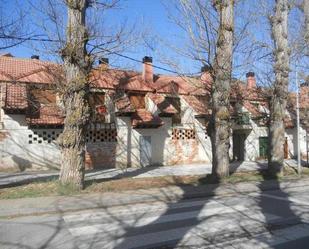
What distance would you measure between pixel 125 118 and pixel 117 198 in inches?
573

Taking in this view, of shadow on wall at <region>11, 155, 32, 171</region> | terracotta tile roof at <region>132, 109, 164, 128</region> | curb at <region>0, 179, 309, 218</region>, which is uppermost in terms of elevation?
terracotta tile roof at <region>132, 109, 164, 128</region>

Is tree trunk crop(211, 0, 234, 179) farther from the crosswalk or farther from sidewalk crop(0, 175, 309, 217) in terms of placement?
the crosswalk

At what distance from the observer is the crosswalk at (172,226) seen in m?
7.45

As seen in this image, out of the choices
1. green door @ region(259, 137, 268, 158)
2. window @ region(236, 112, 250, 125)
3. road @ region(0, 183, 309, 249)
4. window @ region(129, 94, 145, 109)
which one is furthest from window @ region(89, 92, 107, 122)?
green door @ region(259, 137, 268, 158)

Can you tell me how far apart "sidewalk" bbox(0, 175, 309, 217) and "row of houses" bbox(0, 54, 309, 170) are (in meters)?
4.67

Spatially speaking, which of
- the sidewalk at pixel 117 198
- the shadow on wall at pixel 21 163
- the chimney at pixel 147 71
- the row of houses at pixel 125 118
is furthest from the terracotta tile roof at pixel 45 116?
the sidewalk at pixel 117 198

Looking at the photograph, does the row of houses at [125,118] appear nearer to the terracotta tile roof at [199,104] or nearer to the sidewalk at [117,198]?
the terracotta tile roof at [199,104]

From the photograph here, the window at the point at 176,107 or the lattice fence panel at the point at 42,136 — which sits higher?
the window at the point at 176,107

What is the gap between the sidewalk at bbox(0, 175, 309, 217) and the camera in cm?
1064

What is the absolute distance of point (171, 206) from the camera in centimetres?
1126

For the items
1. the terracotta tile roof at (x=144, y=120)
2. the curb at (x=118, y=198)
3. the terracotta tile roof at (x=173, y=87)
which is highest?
the terracotta tile roof at (x=173, y=87)

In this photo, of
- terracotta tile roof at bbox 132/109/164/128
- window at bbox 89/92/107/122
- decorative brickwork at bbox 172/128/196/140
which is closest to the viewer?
window at bbox 89/92/107/122

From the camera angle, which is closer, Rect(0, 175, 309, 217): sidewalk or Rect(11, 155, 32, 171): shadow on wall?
Rect(0, 175, 309, 217): sidewalk

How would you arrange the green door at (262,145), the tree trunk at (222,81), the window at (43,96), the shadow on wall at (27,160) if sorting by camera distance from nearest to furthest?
the tree trunk at (222,81) → the shadow on wall at (27,160) → the window at (43,96) → the green door at (262,145)
